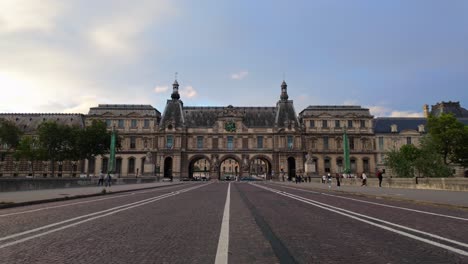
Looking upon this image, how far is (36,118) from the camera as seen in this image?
3551 inches

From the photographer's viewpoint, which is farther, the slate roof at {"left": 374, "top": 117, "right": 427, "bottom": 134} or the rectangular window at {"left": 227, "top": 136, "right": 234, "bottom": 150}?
the slate roof at {"left": 374, "top": 117, "right": 427, "bottom": 134}

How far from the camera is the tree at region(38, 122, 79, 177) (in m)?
67.0

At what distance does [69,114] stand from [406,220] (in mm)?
93496

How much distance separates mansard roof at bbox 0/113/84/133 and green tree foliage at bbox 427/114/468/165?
77197mm

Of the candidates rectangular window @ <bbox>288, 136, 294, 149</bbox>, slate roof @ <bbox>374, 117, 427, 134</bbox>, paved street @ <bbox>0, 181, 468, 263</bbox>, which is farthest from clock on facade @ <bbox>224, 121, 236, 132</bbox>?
paved street @ <bbox>0, 181, 468, 263</bbox>

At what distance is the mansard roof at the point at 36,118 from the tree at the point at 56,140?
20.6 meters

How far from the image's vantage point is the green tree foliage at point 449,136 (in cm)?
6069

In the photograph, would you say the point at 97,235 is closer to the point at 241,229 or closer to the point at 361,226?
the point at 241,229

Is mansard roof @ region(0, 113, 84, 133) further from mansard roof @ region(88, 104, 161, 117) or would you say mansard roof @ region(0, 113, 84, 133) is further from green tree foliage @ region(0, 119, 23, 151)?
green tree foliage @ region(0, 119, 23, 151)

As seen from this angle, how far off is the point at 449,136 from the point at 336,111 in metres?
28.6

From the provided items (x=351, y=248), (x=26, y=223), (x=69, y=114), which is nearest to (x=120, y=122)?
(x=69, y=114)

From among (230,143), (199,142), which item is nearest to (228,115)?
(230,143)

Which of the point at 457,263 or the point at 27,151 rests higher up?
the point at 27,151

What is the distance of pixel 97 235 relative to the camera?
25.8 feet
